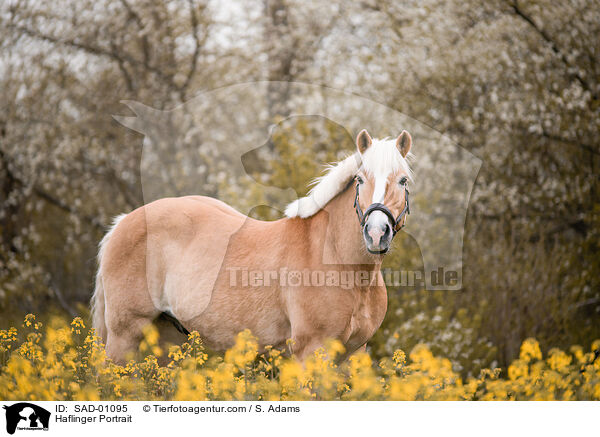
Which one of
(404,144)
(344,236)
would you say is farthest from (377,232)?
(404,144)

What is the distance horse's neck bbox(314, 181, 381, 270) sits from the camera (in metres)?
3.47

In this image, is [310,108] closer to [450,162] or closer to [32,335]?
[450,162]

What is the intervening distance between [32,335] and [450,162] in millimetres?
5007

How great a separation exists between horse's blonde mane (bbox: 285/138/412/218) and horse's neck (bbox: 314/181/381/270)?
0.06 metres

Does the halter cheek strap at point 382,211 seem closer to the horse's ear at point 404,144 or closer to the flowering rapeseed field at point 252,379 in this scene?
the horse's ear at point 404,144

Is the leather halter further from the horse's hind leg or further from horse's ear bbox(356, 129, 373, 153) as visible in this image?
the horse's hind leg

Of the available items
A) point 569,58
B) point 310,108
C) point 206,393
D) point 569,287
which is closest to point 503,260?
point 569,287

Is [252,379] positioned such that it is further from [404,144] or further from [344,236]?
[404,144]
